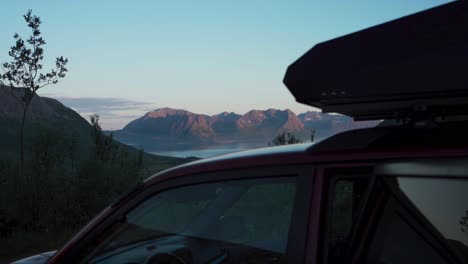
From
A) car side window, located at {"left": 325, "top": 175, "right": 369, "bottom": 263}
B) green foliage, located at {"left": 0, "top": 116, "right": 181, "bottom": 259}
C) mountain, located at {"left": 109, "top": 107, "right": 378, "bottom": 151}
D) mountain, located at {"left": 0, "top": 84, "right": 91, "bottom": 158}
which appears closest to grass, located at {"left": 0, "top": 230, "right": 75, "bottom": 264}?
green foliage, located at {"left": 0, "top": 116, "right": 181, "bottom": 259}

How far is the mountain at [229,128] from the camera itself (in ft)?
22.8

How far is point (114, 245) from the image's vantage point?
8.05 feet

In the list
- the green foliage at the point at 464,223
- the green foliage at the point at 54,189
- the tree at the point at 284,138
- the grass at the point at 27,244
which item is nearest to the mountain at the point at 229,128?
the tree at the point at 284,138

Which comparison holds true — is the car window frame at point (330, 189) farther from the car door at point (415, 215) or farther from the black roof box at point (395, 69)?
the black roof box at point (395, 69)

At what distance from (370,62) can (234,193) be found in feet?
2.80

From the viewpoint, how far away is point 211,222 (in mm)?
2535

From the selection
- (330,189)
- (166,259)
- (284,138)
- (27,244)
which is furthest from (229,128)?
(330,189)

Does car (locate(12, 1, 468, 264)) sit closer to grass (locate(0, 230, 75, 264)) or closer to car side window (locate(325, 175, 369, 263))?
car side window (locate(325, 175, 369, 263))

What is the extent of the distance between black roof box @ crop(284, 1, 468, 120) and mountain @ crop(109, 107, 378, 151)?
0.44 meters

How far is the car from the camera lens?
5.48 feet

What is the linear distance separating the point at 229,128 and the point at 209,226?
113 ft

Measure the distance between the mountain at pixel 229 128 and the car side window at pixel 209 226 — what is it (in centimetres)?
51

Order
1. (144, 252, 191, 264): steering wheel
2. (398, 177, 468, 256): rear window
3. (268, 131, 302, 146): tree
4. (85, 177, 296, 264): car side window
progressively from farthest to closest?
(268, 131, 302, 146): tree
(144, 252, 191, 264): steering wheel
(85, 177, 296, 264): car side window
(398, 177, 468, 256): rear window

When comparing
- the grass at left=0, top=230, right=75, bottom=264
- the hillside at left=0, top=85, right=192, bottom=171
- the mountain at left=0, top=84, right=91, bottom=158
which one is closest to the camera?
the grass at left=0, top=230, right=75, bottom=264
